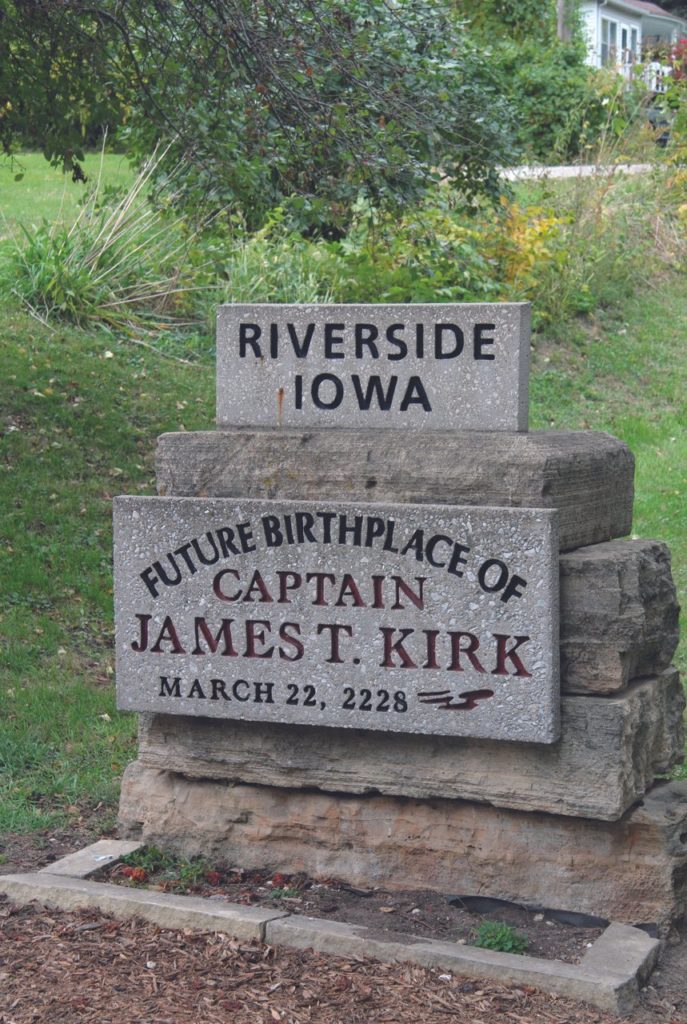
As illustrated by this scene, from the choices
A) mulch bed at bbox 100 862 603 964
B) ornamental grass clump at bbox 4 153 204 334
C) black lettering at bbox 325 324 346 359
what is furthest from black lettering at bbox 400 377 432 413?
ornamental grass clump at bbox 4 153 204 334

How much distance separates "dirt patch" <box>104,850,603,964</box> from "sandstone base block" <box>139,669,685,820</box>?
0.30m

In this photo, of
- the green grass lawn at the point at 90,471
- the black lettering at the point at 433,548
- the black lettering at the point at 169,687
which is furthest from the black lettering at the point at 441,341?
the green grass lawn at the point at 90,471

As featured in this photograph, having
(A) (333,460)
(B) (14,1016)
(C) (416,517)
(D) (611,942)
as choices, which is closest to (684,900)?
(D) (611,942)

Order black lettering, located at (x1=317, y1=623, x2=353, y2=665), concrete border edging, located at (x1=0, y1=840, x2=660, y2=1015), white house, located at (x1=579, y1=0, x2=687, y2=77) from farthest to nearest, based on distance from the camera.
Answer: white house, located at (x1=579, y1=0, x2=687, y2=77)
black lettering, located at (x1=317, y1=623, x2=353, y2=665)
concrete border edging, located at (x1=0, y1=840, x2=660, y2=1015)

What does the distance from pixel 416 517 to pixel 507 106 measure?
8.12 metres

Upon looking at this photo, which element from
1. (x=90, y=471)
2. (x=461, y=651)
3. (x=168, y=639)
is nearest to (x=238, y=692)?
(x=168, y=639)

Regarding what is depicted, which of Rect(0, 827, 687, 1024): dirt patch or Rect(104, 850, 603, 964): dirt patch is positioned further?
Rect(104, 850, 603, 964): dirt patch

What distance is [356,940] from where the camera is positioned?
11.9 ft

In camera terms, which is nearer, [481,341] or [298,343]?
[481,341]

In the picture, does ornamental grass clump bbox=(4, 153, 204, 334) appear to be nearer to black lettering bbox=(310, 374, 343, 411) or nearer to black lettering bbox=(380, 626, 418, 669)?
black lettering bbox=(310, 374, 343, 411)

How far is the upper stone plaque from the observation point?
13.1ft

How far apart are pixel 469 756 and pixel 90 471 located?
197 inches

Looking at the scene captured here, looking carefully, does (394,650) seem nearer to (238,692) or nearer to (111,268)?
(238,692)

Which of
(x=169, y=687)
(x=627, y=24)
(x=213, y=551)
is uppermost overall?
(x=627, y=24)
